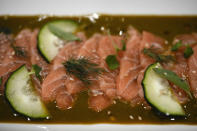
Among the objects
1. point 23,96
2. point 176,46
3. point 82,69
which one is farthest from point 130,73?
point 23,96

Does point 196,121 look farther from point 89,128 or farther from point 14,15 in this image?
point 14,15

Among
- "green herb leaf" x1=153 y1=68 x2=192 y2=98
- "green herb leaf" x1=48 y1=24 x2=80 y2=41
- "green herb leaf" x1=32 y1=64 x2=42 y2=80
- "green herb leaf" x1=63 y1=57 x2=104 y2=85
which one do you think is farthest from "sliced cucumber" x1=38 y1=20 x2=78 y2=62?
"green herb leaf" x1=153 y1=68 x2=192 y2=98

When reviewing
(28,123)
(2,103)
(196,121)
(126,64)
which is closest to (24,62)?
(2,103)

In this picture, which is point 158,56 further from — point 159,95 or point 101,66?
point 101,66

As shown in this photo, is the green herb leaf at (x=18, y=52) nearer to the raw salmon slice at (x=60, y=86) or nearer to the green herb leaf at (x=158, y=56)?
the raw salmon slice at (x=60, y=86)

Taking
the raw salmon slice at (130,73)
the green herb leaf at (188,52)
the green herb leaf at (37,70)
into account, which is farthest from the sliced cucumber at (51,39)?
the green herb leaf at (188,52)

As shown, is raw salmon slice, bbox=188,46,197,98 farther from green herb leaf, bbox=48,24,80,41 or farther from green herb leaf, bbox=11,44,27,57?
green herb leaf, bbox=11,44,27,57
